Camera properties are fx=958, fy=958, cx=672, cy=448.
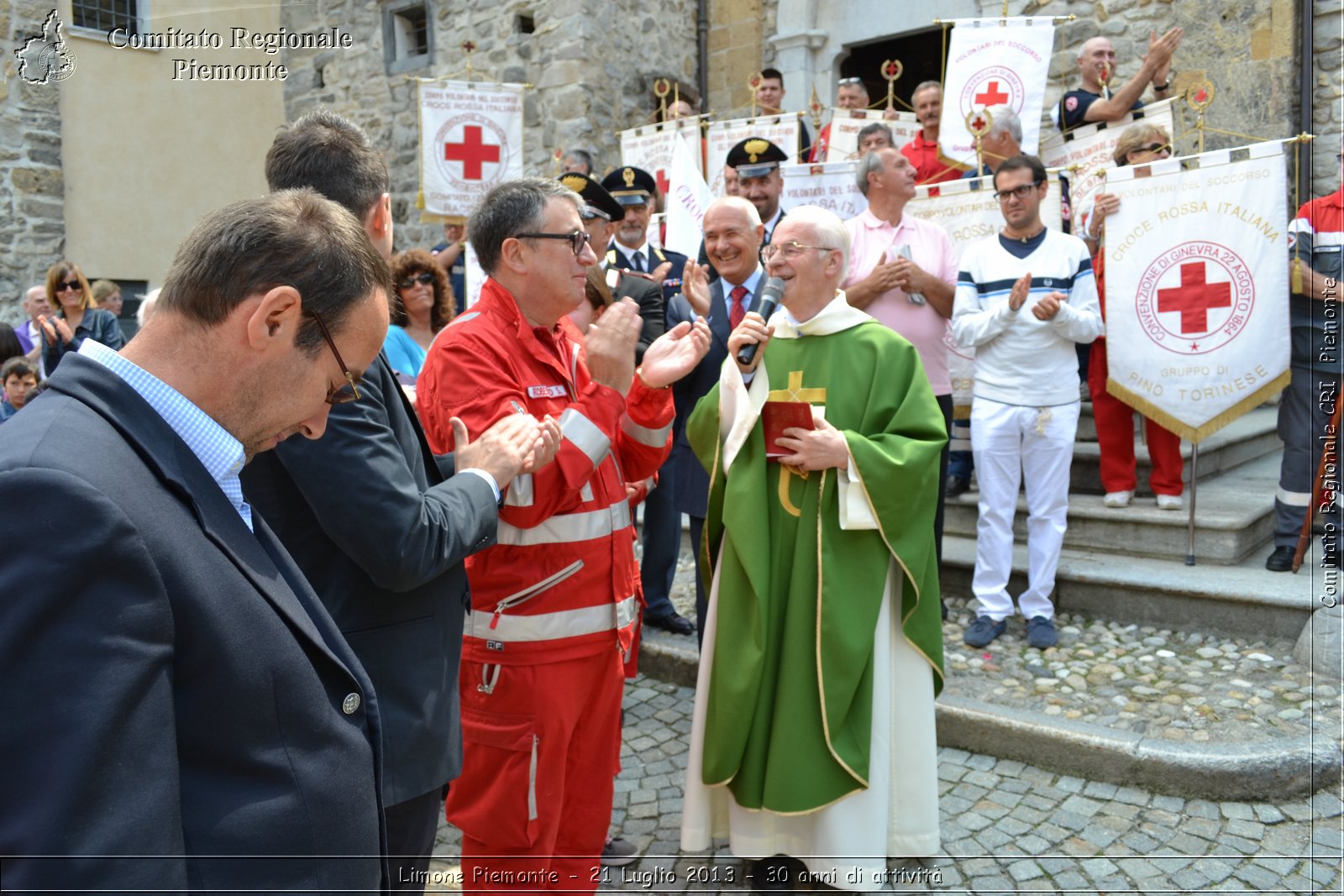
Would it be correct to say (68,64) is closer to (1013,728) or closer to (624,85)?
(624,85)

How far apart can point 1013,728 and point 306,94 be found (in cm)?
1317

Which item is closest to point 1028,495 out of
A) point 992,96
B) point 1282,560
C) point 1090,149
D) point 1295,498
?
point 1282,560

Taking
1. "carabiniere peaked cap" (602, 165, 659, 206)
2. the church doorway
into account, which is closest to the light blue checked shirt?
"carabiniere peaked cap" (602, 165, 659, 206)

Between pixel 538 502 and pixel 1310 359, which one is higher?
pixel 1310 359

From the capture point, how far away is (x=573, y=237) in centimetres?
254

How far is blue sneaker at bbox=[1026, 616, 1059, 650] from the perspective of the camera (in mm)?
4730

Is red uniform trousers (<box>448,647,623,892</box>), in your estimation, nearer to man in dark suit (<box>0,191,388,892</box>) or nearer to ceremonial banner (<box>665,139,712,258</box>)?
man in dark suit (<box>0,191,388,892</box>)

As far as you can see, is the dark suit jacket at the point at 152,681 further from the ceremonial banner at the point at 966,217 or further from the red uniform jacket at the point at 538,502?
the ceremonial banner at the point at 966,217

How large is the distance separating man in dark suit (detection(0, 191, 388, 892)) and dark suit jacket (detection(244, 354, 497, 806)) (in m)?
0.38

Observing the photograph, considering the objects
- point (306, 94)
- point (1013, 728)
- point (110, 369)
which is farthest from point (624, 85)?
point (110, 369)

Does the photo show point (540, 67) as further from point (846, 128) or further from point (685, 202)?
point (685, 202)

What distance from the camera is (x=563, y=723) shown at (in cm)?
246

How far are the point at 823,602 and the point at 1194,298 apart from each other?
3373 millimetres

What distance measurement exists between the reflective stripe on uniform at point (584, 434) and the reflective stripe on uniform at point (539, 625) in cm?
41
